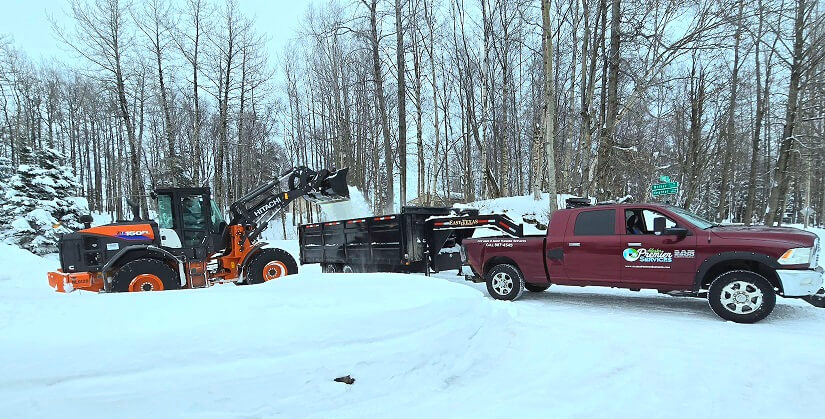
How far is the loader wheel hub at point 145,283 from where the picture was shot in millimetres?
8211

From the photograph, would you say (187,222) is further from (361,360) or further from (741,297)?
(741,297)

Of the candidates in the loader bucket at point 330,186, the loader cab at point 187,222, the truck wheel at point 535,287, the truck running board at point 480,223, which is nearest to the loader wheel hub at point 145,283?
the loader cab at point 187,222

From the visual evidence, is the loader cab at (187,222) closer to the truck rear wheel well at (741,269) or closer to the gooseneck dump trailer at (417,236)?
the gooseneck dump trailer at (417,236)

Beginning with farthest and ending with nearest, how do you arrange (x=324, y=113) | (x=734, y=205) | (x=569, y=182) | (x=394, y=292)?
(x=734, y=205) < (x=324, y=113) < (x=569, y=182) < (x=394, y=292)

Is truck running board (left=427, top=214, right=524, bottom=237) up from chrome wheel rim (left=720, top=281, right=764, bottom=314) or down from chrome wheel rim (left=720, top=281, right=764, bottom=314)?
up

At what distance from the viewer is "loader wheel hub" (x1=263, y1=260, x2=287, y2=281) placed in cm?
1015

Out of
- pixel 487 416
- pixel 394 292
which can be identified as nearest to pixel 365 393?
pixel 487 416

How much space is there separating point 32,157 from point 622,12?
2663 cm

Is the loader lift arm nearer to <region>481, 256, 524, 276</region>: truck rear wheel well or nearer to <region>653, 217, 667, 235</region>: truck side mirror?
<region>481, 256, 524, 276</region>: truck rear wheel well

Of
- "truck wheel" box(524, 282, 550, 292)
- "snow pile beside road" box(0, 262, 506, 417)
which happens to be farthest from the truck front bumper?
"snow pile beside road" box(0, 262, 506, 417)

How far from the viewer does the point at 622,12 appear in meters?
14.9

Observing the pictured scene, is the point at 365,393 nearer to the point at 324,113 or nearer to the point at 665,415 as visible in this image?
the point at 665,415

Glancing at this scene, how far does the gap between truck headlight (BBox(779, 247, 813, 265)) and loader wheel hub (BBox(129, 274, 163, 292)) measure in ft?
34.0

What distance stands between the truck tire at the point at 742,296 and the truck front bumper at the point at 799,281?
18cm
